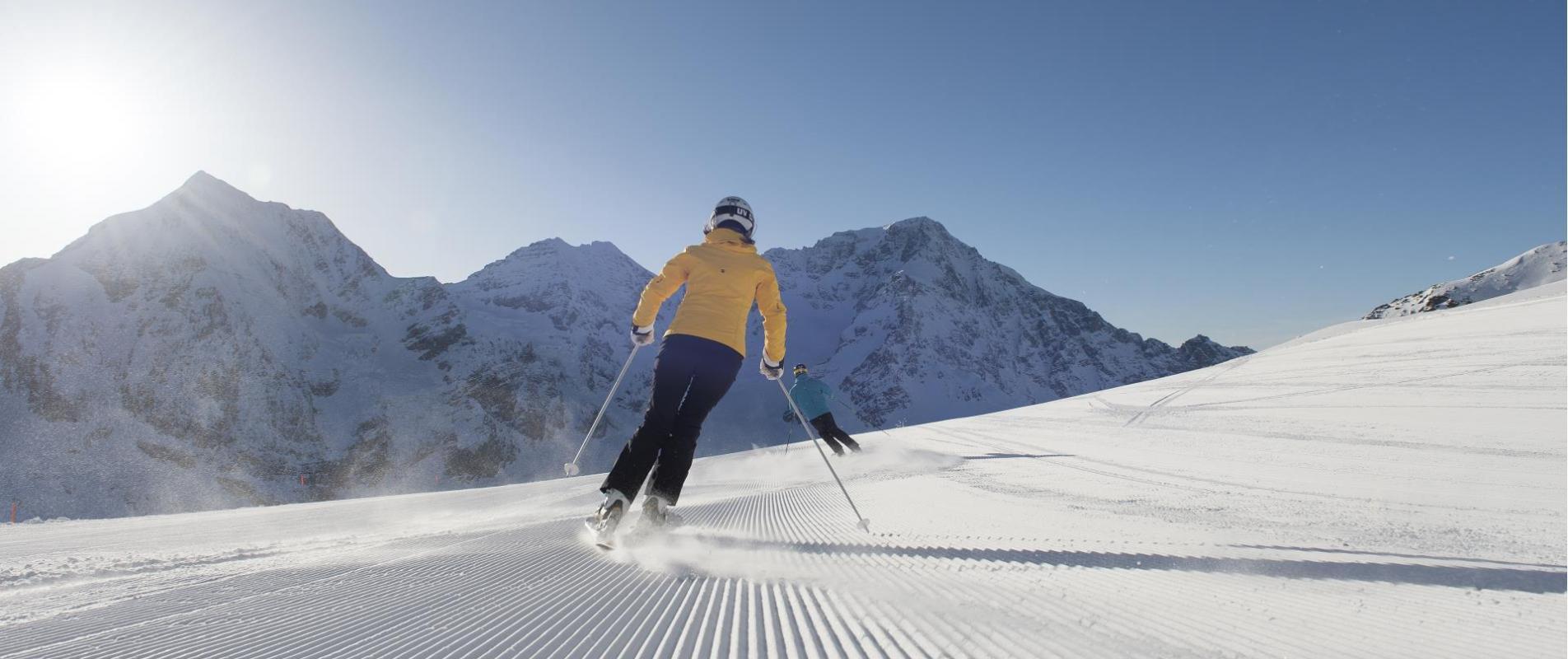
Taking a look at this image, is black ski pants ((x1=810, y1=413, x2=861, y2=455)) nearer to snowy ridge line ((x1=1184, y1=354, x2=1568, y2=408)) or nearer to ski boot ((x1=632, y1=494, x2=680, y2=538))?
snowy ridge line ((x1=1184, y1=354, x2=1568, y2=408))

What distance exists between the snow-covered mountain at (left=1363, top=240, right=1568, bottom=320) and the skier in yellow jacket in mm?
164987

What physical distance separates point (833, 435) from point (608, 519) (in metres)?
7.59

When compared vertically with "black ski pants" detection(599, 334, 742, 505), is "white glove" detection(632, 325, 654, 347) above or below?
above

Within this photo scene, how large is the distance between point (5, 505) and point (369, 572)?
86394mm

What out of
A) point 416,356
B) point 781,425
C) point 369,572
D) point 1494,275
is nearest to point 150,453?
point 416,356

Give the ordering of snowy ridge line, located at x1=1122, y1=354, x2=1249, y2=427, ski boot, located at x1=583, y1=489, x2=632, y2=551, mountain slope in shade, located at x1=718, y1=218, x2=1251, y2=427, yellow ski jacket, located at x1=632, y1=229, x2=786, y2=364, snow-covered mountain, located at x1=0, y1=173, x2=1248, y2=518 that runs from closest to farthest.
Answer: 1. ski boot, located at x1=583, y1=489, x2=632, y2=551
2. yellow ski jacket, located at x1=632, y1=229, x2=786, y2=364
3. snowy ridge line, located at x1=1122, y1=354, x2=1249, y2=427
4. snow-covered mountain, located at x1=0, y1=173, x2=1248, y2=518
5. mountain slope in shade, located at x1=718, y1=218, x2=1251, y2=427

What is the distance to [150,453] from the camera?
72.3 m

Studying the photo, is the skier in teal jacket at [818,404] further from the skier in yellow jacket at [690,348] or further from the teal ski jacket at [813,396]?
the skier in yellow jacket at [690,348]

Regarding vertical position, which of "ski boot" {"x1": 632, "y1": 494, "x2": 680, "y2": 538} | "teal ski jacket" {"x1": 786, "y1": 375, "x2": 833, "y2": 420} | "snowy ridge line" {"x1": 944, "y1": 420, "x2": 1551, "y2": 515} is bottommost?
"snowy ridge line" {"x1": 944, "y1": 420, "x2": 1551, "y2": 515}

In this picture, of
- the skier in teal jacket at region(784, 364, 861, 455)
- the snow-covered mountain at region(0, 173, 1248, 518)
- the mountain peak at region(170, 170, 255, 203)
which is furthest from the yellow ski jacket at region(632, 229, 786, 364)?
the mountain peak at region(170, 170, 255, 203)

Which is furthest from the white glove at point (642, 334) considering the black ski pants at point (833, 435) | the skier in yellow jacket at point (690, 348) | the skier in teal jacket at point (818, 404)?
the skier in teal jacket at point (818, 404)

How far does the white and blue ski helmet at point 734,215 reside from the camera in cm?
483

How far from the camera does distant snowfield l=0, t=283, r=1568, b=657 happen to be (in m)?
1.77

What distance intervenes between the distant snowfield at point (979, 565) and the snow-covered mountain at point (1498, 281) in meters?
162
